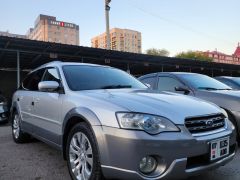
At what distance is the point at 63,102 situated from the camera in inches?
151

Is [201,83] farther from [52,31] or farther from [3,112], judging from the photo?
[52,31]

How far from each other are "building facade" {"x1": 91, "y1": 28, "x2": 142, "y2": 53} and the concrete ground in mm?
33246

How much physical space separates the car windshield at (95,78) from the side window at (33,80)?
966mm

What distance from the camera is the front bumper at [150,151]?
273 centimetres

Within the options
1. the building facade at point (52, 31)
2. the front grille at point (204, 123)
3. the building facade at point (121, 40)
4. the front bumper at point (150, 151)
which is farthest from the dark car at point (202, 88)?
the building facade at point (52, 31)

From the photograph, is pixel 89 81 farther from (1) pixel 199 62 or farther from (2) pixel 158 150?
(1) pixel 199 62

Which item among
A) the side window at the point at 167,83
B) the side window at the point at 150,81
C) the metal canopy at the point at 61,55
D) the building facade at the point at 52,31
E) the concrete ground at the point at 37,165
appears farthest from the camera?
the building facade at the point at 52,31

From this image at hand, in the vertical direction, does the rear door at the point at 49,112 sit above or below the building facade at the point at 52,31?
below

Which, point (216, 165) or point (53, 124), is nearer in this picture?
point (216, 165)

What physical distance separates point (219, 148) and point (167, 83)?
11.8ft

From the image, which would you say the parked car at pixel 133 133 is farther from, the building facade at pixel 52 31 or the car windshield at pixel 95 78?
the building facade at pixel 52 31

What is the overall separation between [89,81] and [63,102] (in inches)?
21.1

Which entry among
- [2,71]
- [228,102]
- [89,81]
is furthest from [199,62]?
[89,81]

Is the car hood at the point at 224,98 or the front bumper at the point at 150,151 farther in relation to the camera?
the car hood at the point at 224,98
